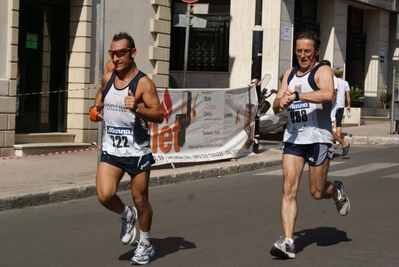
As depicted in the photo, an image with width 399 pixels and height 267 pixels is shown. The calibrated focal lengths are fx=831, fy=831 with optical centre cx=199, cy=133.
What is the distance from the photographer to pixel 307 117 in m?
7.48

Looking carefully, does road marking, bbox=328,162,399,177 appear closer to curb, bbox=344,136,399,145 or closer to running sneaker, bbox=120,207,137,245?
curb, bbox=344,136,399,145

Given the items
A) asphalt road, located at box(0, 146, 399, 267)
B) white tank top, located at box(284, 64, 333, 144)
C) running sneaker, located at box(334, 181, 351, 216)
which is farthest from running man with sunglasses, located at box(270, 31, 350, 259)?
asphalt road, located at box(0, 146, 399, 267)

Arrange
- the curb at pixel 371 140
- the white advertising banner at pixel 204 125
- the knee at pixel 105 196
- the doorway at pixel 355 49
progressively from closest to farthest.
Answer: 1. the knee at pixel 105 196
2. the white advertising banner at pixel 204 125
3. the curb at pixel 371 140
4. the doorway at pixel 355 49

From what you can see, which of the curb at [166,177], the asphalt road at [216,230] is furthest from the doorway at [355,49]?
the asphalt road at [216,230]

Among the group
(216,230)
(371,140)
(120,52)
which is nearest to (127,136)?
(120,52)

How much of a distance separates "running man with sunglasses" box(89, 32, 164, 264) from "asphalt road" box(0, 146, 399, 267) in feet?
1.66

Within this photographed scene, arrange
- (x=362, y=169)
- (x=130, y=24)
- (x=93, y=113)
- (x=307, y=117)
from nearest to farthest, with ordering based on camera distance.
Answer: (x=93, y=113), (x=307, y=117), (x=362, y=169), (x=130, y=24)

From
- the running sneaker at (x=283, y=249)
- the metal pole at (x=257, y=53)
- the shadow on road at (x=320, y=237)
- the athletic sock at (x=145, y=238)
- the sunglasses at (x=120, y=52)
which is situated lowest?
the shadow on road at (x=320, y=237)

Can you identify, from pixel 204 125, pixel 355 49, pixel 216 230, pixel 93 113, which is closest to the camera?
pixel 93 113

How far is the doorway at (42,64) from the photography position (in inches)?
627

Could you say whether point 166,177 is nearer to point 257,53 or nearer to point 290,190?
point 257,53

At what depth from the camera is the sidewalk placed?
34.6 ft

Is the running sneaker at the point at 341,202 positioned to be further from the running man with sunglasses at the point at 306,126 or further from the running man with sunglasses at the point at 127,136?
the running man with sunglasses at the point at 127,136

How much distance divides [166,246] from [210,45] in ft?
61.5
